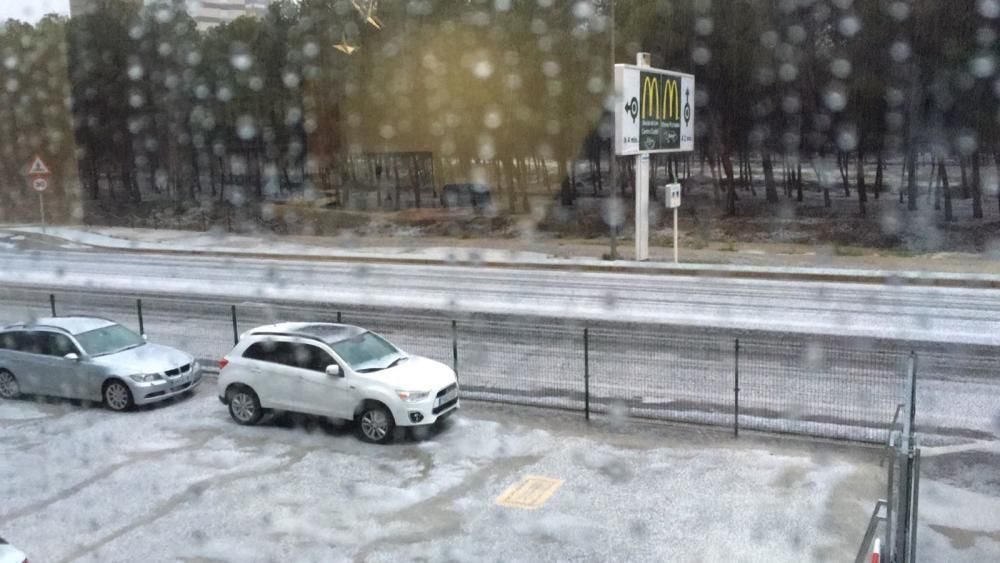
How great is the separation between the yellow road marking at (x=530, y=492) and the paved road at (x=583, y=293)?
7.98 metres

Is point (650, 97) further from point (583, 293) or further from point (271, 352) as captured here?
point (271, 352)

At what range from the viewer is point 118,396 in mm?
11773

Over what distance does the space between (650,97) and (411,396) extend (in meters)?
19.8

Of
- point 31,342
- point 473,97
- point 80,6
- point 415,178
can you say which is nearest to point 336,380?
point 31,342

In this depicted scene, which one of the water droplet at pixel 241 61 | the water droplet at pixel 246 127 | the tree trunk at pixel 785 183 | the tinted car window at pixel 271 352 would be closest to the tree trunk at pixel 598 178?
the tree trunk at pixel 785 183

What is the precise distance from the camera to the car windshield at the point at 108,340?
40.1ft

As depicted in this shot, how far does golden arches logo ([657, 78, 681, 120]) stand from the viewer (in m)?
29.1

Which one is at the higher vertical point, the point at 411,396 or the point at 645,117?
the point at 645,117

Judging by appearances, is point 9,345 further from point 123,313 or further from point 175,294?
point 175,294

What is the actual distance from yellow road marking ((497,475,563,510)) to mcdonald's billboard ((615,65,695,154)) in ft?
58.4

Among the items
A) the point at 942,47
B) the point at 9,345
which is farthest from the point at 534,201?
the point at 9,345

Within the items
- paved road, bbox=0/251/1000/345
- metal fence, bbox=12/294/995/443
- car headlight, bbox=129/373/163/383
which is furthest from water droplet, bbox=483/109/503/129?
car headlight, bbox=129/373/163/383

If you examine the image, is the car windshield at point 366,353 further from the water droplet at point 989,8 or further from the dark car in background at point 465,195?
the dark car in background at point 465,195

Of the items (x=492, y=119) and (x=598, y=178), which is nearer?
(x=492, y=119)
